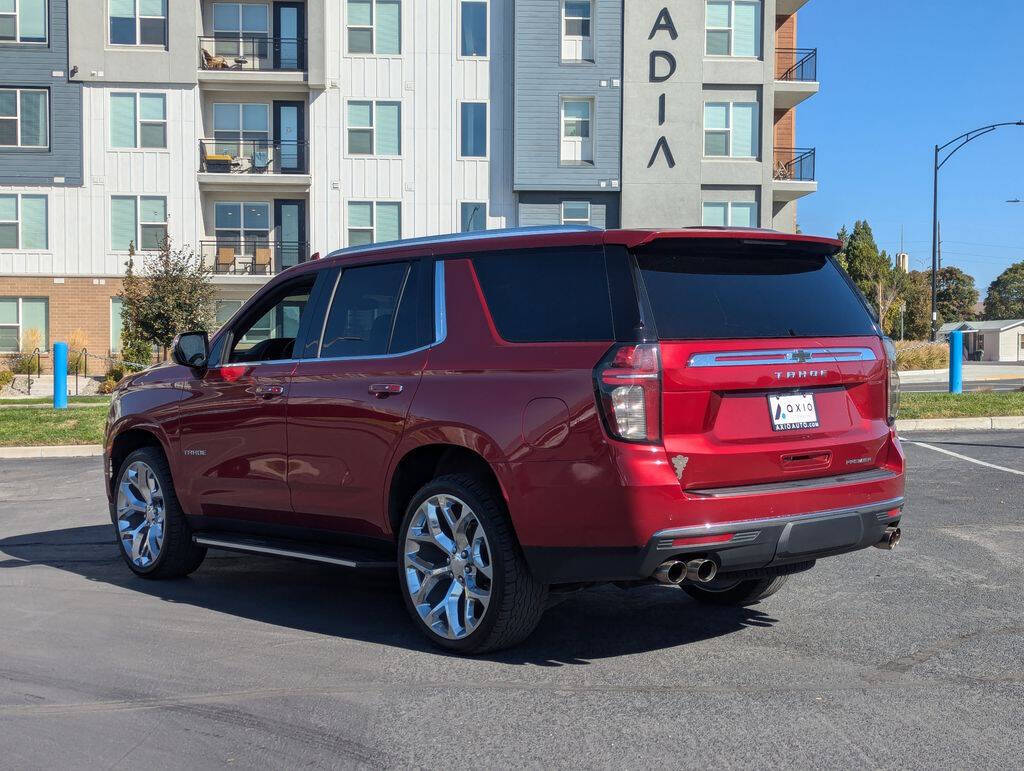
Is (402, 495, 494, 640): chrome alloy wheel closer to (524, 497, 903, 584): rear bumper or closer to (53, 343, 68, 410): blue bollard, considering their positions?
(524, 497, 903, 584): rear bumper

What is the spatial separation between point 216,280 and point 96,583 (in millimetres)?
30837

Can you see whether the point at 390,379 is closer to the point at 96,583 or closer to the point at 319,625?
the point at 319,625

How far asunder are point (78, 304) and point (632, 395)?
35.2 m

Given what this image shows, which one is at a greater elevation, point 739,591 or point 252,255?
point 252,255

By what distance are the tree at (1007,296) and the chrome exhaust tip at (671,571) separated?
414 feet

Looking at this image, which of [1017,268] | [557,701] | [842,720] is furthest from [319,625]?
[1017,268]

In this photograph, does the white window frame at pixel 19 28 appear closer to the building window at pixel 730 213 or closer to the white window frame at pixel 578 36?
the white window frame at pixel 578 36

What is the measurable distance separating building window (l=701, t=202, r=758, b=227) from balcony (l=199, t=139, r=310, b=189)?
13060 millimetres

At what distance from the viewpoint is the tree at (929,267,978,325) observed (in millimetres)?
114812

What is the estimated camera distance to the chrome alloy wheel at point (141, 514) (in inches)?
290

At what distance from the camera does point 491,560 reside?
17.1 ft

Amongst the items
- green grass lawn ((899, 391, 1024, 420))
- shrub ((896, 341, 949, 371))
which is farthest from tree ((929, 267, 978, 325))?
green grass lawn ((899, 391, 1024, 420))

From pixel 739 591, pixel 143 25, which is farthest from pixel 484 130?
pixel 739 591

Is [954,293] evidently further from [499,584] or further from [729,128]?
[499,584]
